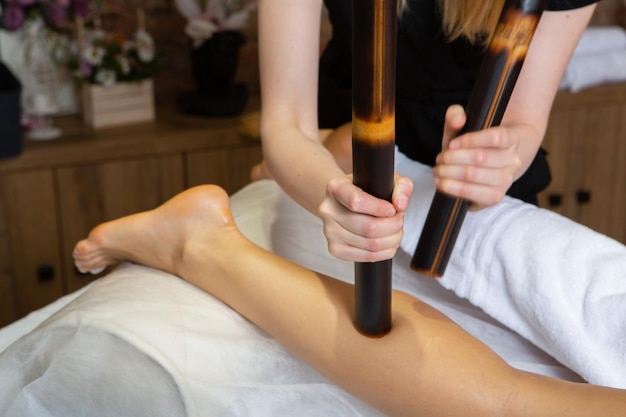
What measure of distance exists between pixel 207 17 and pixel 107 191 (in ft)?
1.94

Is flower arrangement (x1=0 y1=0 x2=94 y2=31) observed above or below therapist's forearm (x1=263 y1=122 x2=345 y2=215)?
above

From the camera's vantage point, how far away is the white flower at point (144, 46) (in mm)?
2350

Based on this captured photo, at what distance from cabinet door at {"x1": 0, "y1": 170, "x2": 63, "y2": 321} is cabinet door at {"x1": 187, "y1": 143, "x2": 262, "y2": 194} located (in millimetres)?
397

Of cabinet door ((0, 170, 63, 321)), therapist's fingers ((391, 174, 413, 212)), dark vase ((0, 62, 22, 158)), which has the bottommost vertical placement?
cabinet door ((0, 170, 63, 321))

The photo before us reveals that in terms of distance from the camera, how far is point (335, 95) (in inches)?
65.2

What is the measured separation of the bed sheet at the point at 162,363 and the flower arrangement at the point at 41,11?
1294 millimetres

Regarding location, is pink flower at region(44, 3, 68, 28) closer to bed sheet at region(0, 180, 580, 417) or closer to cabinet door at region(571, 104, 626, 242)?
bed sheet at region(0, 180, 580, 417)

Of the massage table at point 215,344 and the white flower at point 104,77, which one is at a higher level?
the white flower at point 104,77

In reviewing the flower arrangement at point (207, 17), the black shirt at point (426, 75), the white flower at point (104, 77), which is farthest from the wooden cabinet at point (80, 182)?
the black shirt at point (426, 75)

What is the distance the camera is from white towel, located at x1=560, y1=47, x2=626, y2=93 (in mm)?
2707

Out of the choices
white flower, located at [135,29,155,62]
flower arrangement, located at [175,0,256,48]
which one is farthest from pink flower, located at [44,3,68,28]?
flower arrangement, located at [175,0,256,48]

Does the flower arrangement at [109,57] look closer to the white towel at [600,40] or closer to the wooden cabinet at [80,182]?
the wooden cabinet at [80,182]

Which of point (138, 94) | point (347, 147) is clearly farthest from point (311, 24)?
point (138, 94)

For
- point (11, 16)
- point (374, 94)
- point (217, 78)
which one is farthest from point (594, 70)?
point (374, 94)
